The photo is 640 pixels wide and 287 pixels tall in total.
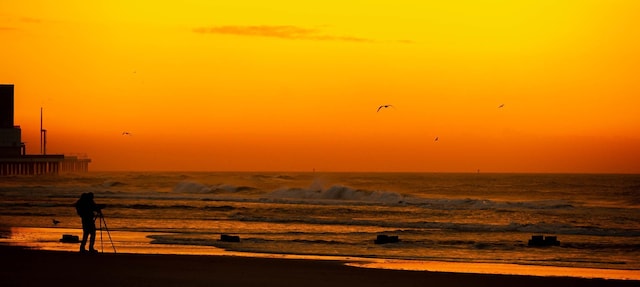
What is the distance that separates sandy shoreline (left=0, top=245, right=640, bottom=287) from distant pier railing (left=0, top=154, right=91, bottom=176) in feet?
362

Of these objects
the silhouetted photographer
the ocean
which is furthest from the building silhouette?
the silhouetted photographer

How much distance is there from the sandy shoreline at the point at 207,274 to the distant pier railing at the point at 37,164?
110358 mm

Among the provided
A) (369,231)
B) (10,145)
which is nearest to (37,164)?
(10,145)

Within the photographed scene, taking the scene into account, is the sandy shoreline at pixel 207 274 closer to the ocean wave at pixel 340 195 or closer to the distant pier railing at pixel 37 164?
the ocean wave at pixel 340 195

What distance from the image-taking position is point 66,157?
478 ft

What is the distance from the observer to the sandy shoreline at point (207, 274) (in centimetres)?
1591

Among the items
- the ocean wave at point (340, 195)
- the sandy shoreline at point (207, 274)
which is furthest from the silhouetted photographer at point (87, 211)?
the ocean wave at point (340, 195)

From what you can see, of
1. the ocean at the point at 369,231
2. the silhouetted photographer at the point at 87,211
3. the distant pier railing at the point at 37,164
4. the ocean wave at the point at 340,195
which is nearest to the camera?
the silhouetted photographer at the point at 87,211

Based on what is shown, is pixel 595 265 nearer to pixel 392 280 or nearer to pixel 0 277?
pixel 392 280

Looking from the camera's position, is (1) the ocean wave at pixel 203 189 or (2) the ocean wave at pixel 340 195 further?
(1) the ocean wave at pixel 203 189

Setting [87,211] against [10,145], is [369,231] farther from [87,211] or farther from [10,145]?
[10,145]

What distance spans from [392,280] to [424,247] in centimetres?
996

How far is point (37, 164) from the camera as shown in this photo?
133m

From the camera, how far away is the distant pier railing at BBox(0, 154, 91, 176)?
125m
